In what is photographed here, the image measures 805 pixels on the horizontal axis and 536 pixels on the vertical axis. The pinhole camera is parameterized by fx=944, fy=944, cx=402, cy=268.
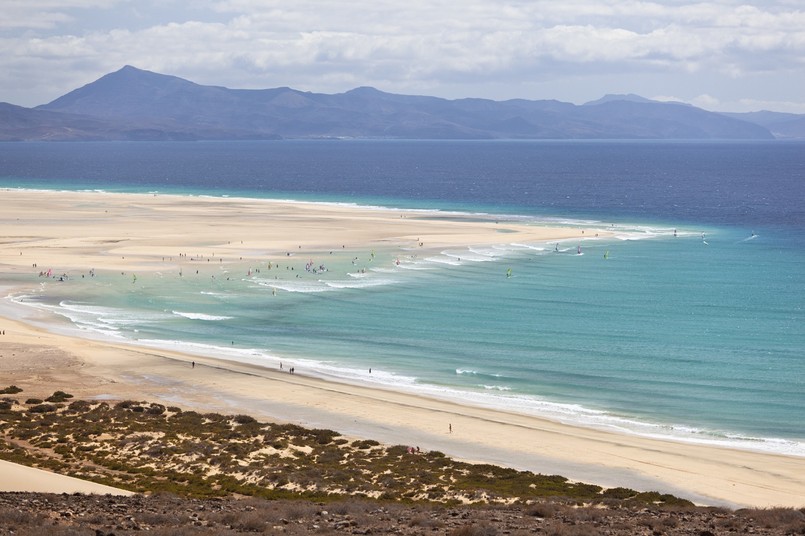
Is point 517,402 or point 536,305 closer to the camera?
point 517,402

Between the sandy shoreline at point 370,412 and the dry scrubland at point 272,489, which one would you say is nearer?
the dry scrubland at point 272,489

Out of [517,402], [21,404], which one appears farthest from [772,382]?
[21,404]

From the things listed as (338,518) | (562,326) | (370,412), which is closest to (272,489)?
(338,518)

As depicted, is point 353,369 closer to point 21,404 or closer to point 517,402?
point 517,402

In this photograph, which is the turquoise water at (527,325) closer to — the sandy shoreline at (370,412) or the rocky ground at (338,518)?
the sandy shoreline at (370,412)

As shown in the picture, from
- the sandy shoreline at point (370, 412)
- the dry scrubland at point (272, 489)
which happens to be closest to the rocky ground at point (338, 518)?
the dry scrubland at point (272, 489)

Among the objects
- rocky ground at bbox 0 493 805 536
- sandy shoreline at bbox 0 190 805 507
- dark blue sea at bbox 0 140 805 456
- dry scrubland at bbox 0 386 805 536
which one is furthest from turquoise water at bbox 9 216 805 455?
rocky ground at bbox 0 493 805 536
